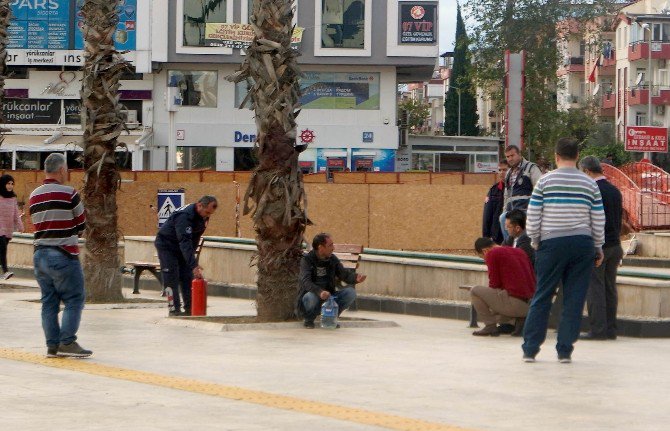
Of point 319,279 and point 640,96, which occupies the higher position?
point 640,96

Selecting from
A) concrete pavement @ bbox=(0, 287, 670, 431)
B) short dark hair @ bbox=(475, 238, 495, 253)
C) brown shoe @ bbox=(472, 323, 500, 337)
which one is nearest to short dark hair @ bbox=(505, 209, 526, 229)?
short dark hair @ bbox=(475, 238, 495, 253)

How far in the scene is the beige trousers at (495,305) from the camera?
14.3 meters

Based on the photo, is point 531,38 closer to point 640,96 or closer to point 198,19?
point 198,19

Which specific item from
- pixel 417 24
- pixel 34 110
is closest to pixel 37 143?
pixel 34 110

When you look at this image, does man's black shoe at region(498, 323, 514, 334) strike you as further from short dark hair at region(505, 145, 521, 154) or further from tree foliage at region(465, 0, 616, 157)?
tree foliage at region(465, 0, 616, 157)

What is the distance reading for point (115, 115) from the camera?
18.8m

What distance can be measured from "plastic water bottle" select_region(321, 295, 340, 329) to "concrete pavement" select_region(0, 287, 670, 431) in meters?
0.23

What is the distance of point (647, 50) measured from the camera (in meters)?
91.8

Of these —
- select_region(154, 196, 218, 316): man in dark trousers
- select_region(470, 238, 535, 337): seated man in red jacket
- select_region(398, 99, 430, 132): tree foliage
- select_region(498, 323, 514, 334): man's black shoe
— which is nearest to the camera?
select_region(470, 238, 535, 337): seated man in red jacket

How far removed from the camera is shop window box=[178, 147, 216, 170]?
6769cm

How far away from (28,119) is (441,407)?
61.1 meters

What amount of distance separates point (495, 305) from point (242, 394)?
Answer: 210 inches

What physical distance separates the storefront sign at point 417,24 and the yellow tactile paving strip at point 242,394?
57.3 m

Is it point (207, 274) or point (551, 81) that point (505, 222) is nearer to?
point (207, 274)
